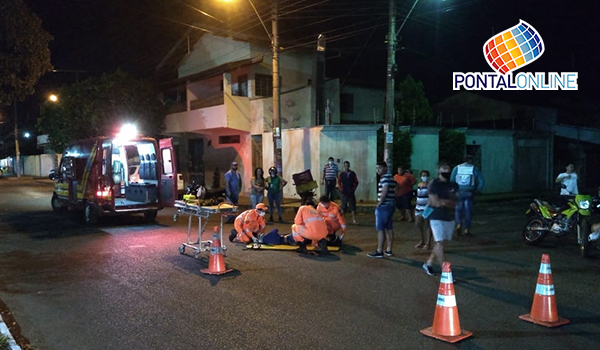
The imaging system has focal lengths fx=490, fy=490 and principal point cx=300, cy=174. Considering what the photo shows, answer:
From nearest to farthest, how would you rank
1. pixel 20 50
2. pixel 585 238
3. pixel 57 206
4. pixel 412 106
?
pixel 585 238
pixel 20 50
pixel 57 206
pixel 412 106

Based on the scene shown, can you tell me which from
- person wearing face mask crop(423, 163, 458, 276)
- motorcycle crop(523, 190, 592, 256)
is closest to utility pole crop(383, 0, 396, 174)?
motorcycle crop(523, 190, 592, 256)

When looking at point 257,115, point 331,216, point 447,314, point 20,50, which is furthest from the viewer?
point 257,115

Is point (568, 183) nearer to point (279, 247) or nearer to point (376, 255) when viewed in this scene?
point (376, 255)

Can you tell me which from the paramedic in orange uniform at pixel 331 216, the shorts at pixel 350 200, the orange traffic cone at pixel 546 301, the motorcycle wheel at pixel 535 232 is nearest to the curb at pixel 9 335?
the orange traffic cone at pixel 546 301

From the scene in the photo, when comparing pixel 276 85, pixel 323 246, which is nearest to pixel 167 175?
pixel 276 85

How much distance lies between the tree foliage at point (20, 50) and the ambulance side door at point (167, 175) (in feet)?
16.2

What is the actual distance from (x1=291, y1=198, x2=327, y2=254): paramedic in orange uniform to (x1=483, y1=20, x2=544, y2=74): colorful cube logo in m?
12.7

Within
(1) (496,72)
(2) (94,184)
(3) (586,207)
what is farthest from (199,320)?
(1) (496,72)

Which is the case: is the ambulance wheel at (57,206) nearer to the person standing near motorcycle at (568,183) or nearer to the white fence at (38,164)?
the person standing near motorcycle at (568,183)

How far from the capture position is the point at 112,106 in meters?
25.5

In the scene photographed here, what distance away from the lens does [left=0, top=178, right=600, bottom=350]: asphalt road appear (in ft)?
16.7

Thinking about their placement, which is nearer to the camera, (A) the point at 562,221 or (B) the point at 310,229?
(B) the point at 310,229

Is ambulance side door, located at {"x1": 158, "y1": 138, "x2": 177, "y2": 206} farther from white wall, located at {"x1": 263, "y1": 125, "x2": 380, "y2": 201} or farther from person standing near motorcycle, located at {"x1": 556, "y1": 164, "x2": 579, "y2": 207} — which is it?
person standing near motorcycle, located at {"x1": 556, "y1": 164, "x2": 579, "y2": 207}

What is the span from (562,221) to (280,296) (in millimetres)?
6090
